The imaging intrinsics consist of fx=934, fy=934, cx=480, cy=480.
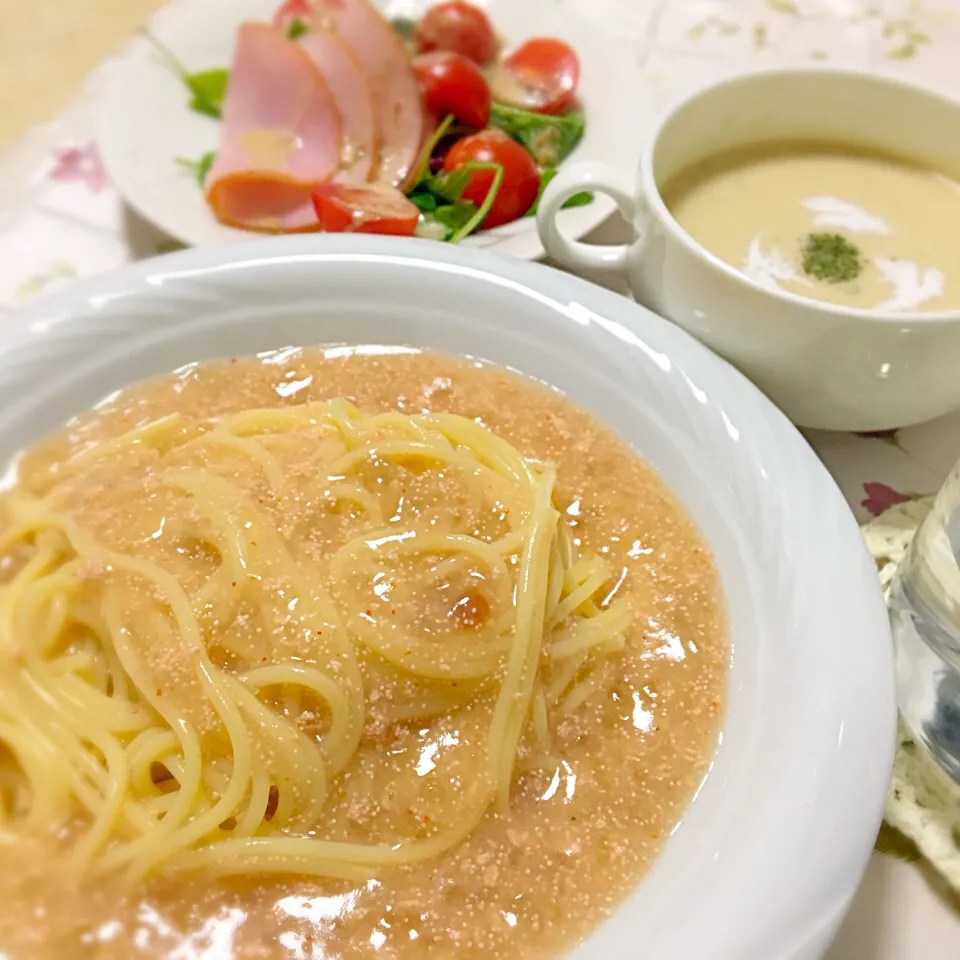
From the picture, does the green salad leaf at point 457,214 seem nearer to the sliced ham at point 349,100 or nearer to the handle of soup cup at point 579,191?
the sliced ham at point 349,100

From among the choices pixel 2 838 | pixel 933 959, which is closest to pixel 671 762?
pixel 933 959

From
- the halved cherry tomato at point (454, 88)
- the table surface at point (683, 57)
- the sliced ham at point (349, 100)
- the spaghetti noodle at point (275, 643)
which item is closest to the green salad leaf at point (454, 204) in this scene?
the sliced ham at point (349, 100)

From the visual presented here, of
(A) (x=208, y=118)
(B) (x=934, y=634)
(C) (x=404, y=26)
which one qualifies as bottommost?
(B) (x=934, y=634)

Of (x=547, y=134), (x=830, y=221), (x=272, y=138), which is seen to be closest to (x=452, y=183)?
(x=547, y=134)

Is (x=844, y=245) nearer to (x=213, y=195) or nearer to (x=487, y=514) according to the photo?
(x=487, y=514)

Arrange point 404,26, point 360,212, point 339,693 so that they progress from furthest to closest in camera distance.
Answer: point 404,26 < point 360,212 < point 339,693

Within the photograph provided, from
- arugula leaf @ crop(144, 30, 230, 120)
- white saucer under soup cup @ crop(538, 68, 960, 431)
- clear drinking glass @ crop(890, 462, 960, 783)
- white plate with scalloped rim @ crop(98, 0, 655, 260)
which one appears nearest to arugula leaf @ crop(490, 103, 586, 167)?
white plate with scalloped rim @ crop(98, 0, 655, 260)

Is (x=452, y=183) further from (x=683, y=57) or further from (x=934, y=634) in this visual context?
(x=934, y=634)

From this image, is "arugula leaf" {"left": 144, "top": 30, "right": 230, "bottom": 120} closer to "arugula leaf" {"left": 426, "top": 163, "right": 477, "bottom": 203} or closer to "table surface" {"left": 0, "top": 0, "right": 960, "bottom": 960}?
"table surface" {"left": 0, "top": 0, "right": 960, "bottom": 960}
